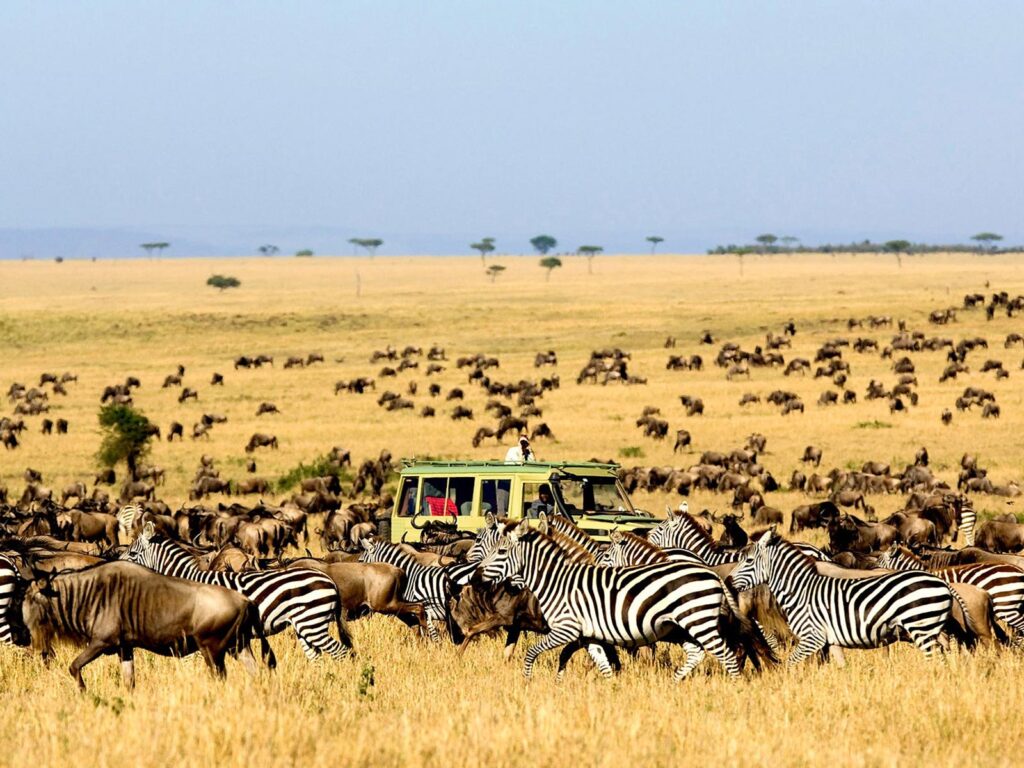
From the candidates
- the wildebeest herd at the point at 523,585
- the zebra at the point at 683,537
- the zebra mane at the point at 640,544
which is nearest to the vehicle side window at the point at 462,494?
the wildebeest herd at the point at 523,585

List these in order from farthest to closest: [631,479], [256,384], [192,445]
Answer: [256,384], [192,445], [631,479]

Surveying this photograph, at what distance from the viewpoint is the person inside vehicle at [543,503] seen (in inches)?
681

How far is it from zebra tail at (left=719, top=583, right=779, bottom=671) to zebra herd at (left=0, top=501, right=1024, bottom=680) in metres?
0.01

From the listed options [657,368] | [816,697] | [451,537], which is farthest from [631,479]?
[657,368]

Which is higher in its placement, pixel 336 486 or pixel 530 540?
pixel 530 540

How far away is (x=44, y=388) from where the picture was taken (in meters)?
62.4

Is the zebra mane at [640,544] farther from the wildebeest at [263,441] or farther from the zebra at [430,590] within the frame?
the wildebeest at [263,441]

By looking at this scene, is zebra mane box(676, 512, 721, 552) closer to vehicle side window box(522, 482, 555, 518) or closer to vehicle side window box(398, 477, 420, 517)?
vehicle side window box(522, 482, 555, 518)

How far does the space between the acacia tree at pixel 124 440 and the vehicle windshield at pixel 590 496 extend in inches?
938

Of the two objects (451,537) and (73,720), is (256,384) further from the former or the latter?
(73,720)

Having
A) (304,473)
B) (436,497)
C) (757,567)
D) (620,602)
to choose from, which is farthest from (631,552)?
(304,473)

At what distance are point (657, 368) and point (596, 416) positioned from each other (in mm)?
14371

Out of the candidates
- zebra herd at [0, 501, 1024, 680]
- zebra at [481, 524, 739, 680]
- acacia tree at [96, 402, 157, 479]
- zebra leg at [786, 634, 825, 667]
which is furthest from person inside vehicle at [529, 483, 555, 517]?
acacia tree at [96, 402, 157, 479]

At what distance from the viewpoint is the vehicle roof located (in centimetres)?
1820
